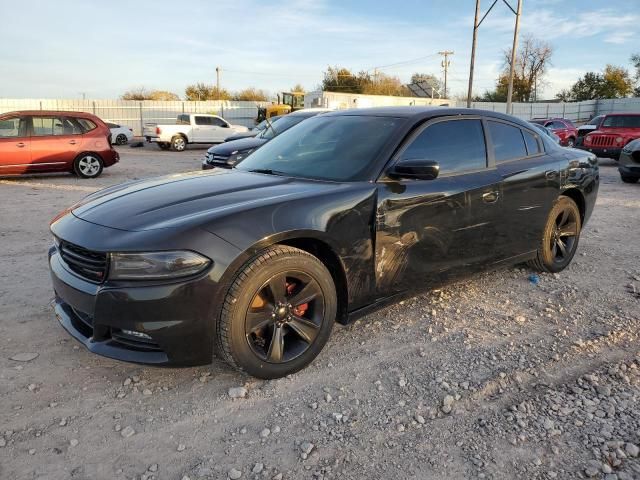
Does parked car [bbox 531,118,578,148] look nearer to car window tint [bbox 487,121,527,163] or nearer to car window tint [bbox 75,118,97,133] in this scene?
car window tint [bbox 75,118,97,133]

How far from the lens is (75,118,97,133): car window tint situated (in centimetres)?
1185

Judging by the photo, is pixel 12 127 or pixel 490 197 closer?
pixel 490 197

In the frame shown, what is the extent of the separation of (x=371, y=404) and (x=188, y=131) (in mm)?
21257

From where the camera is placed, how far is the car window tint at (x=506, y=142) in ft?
13.6

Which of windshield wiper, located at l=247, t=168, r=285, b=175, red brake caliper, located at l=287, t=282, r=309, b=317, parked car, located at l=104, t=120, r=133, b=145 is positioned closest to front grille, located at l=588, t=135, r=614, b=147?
windshield wiper, located at l=247, t=168, r=285, b=175

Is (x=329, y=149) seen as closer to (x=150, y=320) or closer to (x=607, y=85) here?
(x=150, y=320)

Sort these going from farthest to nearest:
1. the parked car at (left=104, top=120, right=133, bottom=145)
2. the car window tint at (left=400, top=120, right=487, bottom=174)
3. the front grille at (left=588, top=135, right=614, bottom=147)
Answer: the parked car at (left=104, top=120, right=133, bottom=145) < the front grille at (left=588, top=135, right=614, bottom=147) < the car window tint at (left=400, top=120, right=487, bottom=174)

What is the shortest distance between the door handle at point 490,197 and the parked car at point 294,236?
2 cm

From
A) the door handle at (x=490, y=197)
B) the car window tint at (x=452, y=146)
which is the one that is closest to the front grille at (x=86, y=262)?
the car window tint at (x=452, y=146)

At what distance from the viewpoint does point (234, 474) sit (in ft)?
7.13

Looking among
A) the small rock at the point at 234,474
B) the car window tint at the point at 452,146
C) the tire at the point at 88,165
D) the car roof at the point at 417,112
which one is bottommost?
the small rock at the point at 234,474

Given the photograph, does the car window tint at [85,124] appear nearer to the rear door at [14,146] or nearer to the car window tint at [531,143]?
the rear door at [14,146]

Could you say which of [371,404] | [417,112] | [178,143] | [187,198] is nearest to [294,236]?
[187,198]

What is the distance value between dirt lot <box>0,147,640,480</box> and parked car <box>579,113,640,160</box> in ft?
45.8
